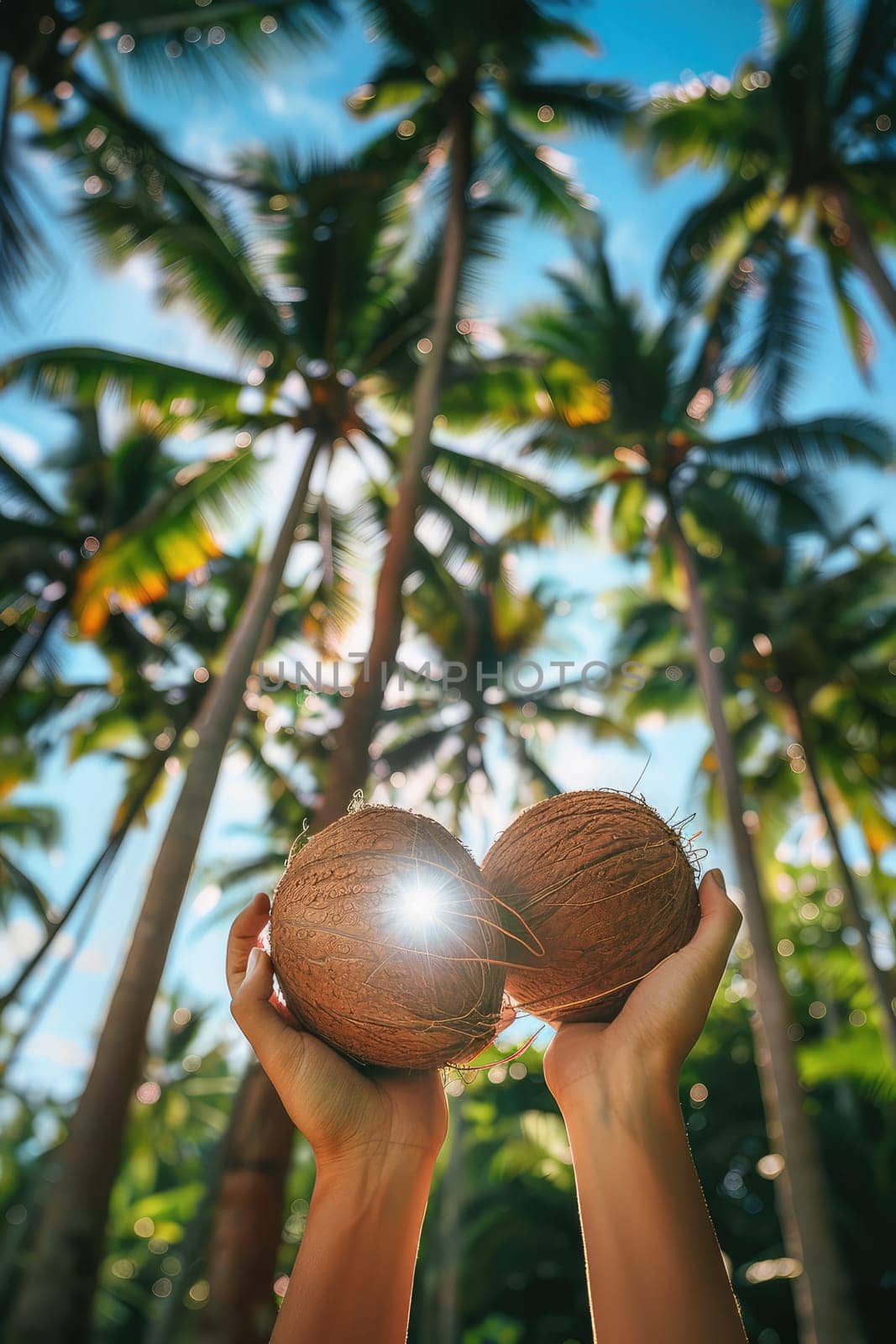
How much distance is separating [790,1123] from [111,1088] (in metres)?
6.36

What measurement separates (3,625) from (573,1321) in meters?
15.9

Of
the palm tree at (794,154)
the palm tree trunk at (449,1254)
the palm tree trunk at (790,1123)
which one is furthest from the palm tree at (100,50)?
the palm tree trunk at (449,1254)

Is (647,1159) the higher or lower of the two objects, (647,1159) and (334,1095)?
the lower

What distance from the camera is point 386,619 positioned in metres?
5.93

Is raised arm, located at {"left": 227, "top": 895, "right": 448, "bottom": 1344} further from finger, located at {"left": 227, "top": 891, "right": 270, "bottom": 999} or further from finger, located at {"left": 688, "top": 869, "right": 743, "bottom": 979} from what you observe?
finger, located at {"left": 688, "top": 869, "right": 743, "bottom": 979}

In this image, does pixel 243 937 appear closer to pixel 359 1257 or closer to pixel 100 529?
pixel 359 1257

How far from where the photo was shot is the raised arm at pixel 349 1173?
157 centimetres

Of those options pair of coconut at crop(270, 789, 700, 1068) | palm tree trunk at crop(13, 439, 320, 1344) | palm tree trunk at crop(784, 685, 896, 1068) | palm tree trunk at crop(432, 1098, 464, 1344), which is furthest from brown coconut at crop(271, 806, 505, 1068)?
palm tree trunk at crop(432, 1098, 464, 1344)

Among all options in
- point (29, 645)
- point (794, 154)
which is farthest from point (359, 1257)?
point (794, 154)

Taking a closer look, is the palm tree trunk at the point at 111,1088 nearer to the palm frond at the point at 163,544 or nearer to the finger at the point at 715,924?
the palm frond at the point at 163,544

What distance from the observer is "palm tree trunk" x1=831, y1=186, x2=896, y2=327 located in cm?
909

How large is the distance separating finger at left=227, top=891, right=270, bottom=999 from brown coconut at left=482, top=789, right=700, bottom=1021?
0.63 metres

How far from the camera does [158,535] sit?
835 cm

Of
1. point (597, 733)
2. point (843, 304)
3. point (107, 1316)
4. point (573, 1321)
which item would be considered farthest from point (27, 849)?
point (843, 304)
